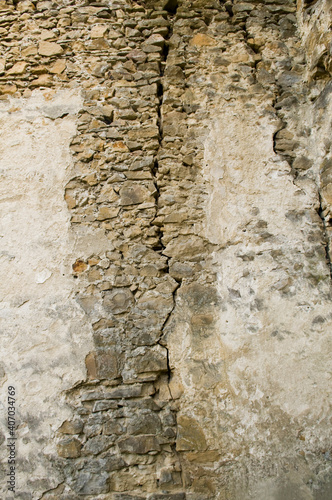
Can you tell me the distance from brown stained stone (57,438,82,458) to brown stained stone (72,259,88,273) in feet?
3.03

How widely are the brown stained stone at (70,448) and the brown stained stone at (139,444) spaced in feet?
0.73

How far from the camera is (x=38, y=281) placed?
235cm

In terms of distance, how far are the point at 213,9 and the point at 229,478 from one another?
302 cm

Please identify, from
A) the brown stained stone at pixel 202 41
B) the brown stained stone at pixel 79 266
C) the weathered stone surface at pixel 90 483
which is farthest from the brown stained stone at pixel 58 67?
the weathered stone surface at pixel 90 483

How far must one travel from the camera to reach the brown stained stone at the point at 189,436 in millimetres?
2033

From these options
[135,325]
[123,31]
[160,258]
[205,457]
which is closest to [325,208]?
[160,258]

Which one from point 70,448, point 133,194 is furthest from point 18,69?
point 70,448

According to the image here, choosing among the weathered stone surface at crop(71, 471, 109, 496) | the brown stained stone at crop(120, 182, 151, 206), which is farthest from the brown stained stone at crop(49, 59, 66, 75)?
the weathered stone surface at crop(71, 471, 109, 496)

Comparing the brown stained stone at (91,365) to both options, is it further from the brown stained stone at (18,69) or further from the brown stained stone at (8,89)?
the brown stained stone at (18,69)

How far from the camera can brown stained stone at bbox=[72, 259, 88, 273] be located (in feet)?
7.71

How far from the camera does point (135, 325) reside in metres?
2.24

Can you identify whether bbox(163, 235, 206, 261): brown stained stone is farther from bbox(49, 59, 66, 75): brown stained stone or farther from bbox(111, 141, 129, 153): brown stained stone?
bbox(49, 59, 66, 75): brown stained stone

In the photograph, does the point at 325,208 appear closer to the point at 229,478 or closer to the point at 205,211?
the point at 205,211

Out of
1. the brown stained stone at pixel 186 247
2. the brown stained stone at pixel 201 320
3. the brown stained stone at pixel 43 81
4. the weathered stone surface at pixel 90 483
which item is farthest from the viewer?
the brown stained stone at pixel 43 81
